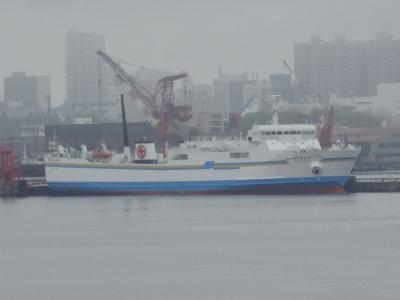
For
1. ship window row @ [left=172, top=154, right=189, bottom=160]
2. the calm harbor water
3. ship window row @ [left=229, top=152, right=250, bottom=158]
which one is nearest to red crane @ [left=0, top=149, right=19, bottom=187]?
ship window row @ [left=172, top=154, right=189, bottom=160]

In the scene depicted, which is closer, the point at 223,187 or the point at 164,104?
the point at 223,187

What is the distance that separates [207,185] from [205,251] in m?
30.9

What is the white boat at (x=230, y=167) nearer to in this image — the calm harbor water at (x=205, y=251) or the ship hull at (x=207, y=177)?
the ship hull at (x=207, y=177)

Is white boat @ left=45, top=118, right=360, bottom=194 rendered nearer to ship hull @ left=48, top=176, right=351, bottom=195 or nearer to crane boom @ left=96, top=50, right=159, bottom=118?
ship hull @ left=48, top=176, right=351, bottom=195

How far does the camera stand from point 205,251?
46.8 meters

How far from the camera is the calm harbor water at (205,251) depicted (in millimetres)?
39031

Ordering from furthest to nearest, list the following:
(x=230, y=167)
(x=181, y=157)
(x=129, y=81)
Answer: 1. (x=129, y=81)
2. (x=181, y=157)
3. (x=230, y=167)

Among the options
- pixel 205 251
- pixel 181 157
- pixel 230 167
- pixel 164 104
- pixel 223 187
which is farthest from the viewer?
pixel 164 104

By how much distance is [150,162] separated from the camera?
80.6 m

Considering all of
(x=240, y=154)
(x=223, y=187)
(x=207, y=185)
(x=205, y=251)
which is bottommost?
(x=205, y=251)

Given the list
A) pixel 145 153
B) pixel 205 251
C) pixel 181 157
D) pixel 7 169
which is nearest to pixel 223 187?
pixel 181 157

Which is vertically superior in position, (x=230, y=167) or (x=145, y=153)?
(x=145, y=153)

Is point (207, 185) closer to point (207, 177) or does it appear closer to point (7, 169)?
point (207, 177)

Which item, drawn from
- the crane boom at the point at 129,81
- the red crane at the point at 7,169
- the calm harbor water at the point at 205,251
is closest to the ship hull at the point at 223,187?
the red crane at the point at 7,169
